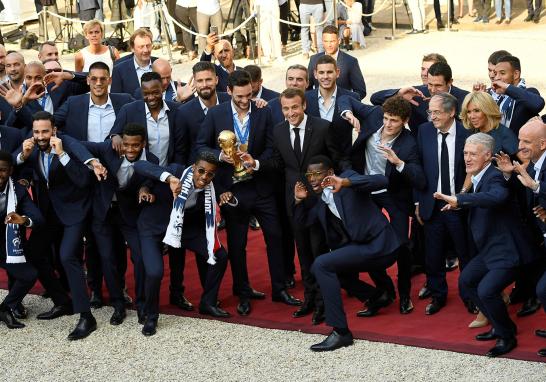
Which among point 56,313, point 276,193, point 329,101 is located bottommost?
point 56,313

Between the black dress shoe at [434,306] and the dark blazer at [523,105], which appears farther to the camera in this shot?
the dark blazer at [523,105]

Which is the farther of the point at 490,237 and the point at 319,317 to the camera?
the point at 319,317

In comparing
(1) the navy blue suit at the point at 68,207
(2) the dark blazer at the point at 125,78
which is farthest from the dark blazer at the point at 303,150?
(2) the dark blazer at the point at 125,78

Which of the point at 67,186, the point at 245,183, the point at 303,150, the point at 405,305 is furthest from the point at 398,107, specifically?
the point at 67,186

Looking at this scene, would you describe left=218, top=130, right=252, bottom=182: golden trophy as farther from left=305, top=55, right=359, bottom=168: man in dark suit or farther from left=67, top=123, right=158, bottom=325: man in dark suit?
left=305, top=55, right=359, bottom=168: man in dark suit

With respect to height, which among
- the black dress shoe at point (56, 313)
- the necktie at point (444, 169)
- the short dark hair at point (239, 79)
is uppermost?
the short dark hair at point (239, 79)

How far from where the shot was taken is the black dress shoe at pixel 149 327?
9.76 metres

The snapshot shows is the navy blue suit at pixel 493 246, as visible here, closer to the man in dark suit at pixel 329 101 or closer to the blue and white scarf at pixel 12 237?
the man in dark suit at pixel 329 101

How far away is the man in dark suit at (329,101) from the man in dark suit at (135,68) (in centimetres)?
219

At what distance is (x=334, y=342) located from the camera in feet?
30.3

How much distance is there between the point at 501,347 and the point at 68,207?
366 cm

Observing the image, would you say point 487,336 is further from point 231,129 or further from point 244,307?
point 231,129

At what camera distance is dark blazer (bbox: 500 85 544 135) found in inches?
398

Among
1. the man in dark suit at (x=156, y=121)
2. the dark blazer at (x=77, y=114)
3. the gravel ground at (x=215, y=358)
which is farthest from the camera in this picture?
the dark blazer at (x=77, y=114)
